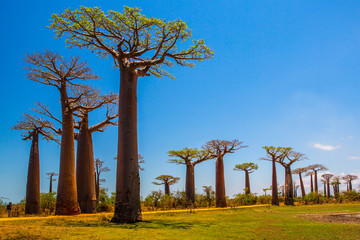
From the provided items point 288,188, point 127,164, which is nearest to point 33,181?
point 127,164

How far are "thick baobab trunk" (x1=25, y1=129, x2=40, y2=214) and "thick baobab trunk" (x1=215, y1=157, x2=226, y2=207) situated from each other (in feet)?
48.7

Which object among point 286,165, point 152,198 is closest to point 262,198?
point 286,165

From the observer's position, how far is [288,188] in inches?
1163

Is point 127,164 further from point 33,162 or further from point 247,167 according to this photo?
point 247,167

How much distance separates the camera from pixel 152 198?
977 inches

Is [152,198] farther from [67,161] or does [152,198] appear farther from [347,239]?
[347,239]

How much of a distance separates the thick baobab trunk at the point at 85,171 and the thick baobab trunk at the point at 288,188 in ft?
67.4

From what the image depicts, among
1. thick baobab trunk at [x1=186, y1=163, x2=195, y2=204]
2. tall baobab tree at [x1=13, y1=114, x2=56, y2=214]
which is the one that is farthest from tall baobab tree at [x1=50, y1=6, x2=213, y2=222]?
thick baobab trunk at [x1=186, y1=163, x2=195, y2=204]

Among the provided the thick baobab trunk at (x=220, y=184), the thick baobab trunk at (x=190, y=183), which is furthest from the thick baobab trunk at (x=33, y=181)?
the thick baobab trunk at (x=220, y=184)

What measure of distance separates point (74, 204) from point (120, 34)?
8.85m

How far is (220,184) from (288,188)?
27.8 feet

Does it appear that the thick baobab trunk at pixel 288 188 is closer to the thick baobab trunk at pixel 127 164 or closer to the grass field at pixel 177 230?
the grass field at pixel 177 230

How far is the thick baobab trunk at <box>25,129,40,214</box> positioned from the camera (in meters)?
17.0

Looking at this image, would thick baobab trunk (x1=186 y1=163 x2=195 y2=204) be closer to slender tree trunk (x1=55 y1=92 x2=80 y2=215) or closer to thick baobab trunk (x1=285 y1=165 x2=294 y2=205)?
thick baobab trunk (x1=285 y1=165 x2=294 y2=205)
